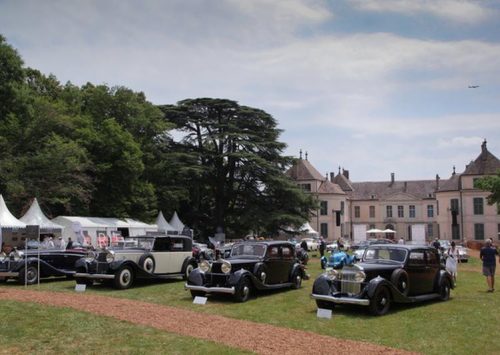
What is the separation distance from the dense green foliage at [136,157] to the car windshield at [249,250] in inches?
781

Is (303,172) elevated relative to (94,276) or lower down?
elevated

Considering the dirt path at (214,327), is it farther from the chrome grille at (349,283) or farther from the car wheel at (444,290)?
the car wheel at (444,290)

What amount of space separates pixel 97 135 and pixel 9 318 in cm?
2994

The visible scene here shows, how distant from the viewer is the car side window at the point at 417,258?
13.4 metres

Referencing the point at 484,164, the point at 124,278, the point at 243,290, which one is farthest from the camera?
the point at 484,164

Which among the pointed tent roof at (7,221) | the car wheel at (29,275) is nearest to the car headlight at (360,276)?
the car wheel at (29,275)

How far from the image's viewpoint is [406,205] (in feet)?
271

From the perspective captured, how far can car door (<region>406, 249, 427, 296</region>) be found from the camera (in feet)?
43.5

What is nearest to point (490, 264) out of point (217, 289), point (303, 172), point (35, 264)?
point (217, 289)

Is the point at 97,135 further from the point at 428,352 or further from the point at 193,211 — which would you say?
the point at 428,352

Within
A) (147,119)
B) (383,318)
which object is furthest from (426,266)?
(147,119)

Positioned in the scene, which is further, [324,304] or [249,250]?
[249,250]

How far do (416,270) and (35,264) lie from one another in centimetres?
1225

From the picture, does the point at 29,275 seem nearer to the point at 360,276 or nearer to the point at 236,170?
the point at 360,276
